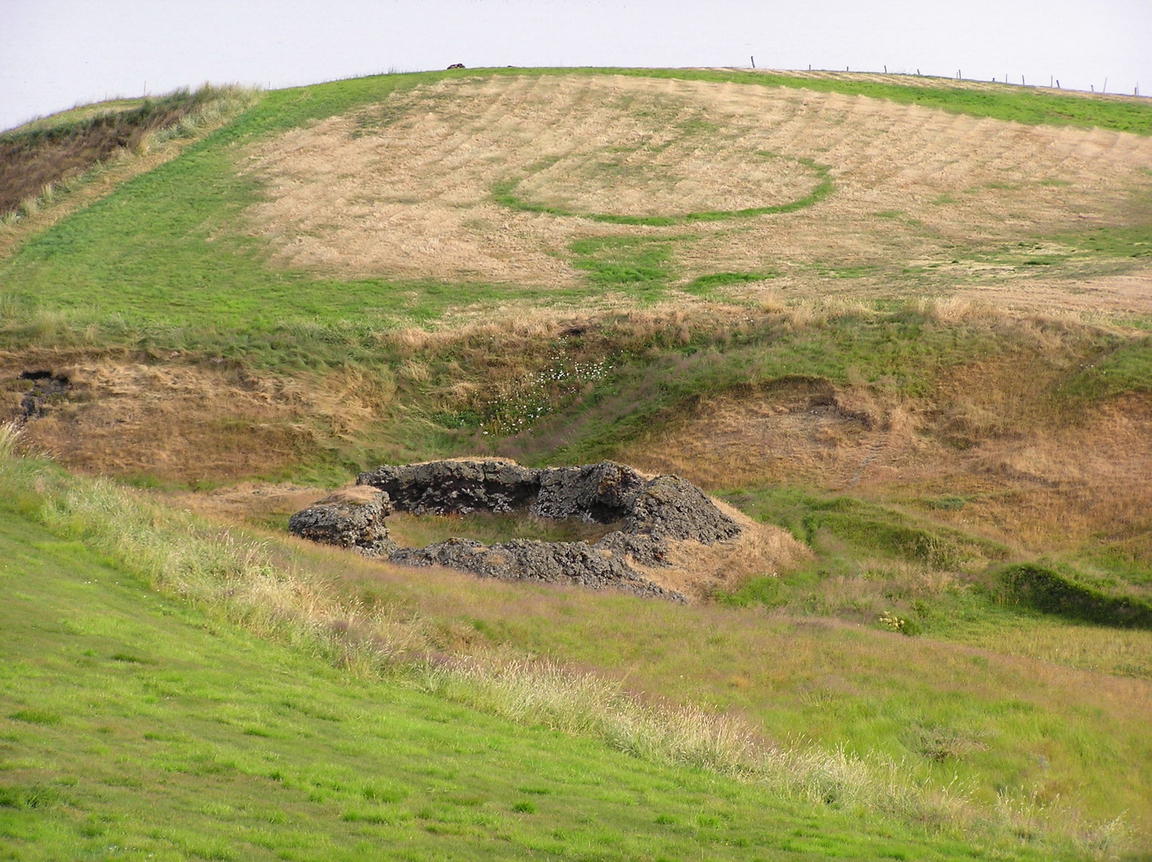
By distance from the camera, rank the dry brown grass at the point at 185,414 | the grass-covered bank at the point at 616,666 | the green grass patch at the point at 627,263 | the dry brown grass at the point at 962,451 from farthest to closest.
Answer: the green grass patch at the point at 627,263, the dry brown grass at the point at 185,414, the dry brown grass at the point at 962,451, the grass-covered bank at the point at 616,666

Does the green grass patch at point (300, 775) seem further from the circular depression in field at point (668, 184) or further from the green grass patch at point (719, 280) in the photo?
the circular depression in field at point (668, 184)

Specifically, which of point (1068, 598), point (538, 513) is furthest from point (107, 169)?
point (1068, 598)

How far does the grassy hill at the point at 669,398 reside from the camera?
1482 cm

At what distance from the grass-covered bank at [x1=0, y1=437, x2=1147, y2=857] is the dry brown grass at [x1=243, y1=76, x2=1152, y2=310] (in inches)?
928

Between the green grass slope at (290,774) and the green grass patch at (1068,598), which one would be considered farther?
the green grass patch at (1068,598)

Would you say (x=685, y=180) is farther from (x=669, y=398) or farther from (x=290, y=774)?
(x=290, y=774)

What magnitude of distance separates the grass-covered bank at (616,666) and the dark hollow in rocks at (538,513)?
231 centimetres

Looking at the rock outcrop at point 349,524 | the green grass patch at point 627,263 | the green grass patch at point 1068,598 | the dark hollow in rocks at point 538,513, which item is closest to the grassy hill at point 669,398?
the green grass patch at point 1068,598

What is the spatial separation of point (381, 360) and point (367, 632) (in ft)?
86.1

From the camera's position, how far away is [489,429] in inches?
1563

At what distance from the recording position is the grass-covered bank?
13.5 m

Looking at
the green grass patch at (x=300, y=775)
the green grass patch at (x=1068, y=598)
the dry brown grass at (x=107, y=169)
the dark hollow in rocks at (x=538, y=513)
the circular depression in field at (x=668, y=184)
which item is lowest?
the green grass patch at (x=1068, y=598)

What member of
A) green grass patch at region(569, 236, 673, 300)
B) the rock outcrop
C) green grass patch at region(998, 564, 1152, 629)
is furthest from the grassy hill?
the rock outcrop

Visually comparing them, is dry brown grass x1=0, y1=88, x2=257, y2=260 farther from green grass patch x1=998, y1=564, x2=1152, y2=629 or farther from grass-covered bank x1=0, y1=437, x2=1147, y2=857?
green grass patch x1=998, y1=564, x2=1152, y2=629
